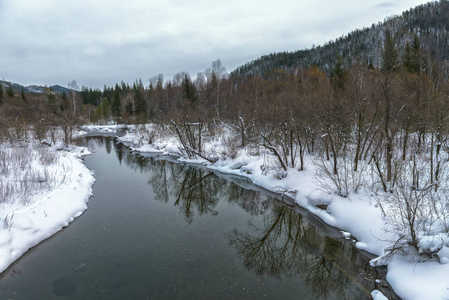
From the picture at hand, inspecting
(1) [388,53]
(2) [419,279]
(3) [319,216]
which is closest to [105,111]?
(3) [319,216]

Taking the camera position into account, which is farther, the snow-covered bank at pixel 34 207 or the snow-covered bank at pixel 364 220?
the snow-covered bank at pixel 34 207

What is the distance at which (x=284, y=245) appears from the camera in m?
9.22

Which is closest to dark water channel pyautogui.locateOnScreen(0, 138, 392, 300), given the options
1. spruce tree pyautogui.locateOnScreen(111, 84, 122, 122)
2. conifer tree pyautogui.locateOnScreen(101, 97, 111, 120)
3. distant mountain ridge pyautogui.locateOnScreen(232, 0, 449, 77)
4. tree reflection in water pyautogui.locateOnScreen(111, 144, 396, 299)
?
tree reflection in water pyautogui.locateOnScreen(111, 144, 396, 299)

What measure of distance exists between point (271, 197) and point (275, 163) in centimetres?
285

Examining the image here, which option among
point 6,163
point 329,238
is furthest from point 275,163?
point 6,163

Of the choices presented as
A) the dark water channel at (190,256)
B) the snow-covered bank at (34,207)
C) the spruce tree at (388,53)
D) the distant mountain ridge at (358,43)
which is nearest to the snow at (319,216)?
the snow-covered bank at (34,207)

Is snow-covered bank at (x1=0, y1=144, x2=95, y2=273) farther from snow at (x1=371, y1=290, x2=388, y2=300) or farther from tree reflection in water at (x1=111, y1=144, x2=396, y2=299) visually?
snow at (x1=371, y1=290, x2=388, y2=300)

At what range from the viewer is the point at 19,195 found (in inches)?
422

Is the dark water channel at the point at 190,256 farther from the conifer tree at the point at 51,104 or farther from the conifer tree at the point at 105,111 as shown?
the conifer tree at the point at 105,111

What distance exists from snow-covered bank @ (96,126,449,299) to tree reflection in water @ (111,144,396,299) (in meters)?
0.49

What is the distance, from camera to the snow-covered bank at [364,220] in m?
6.16

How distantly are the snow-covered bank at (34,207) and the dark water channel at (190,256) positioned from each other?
0.39 meters

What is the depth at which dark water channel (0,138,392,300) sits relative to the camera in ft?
22.1

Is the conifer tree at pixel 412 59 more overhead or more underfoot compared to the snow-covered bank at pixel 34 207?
more overhead
